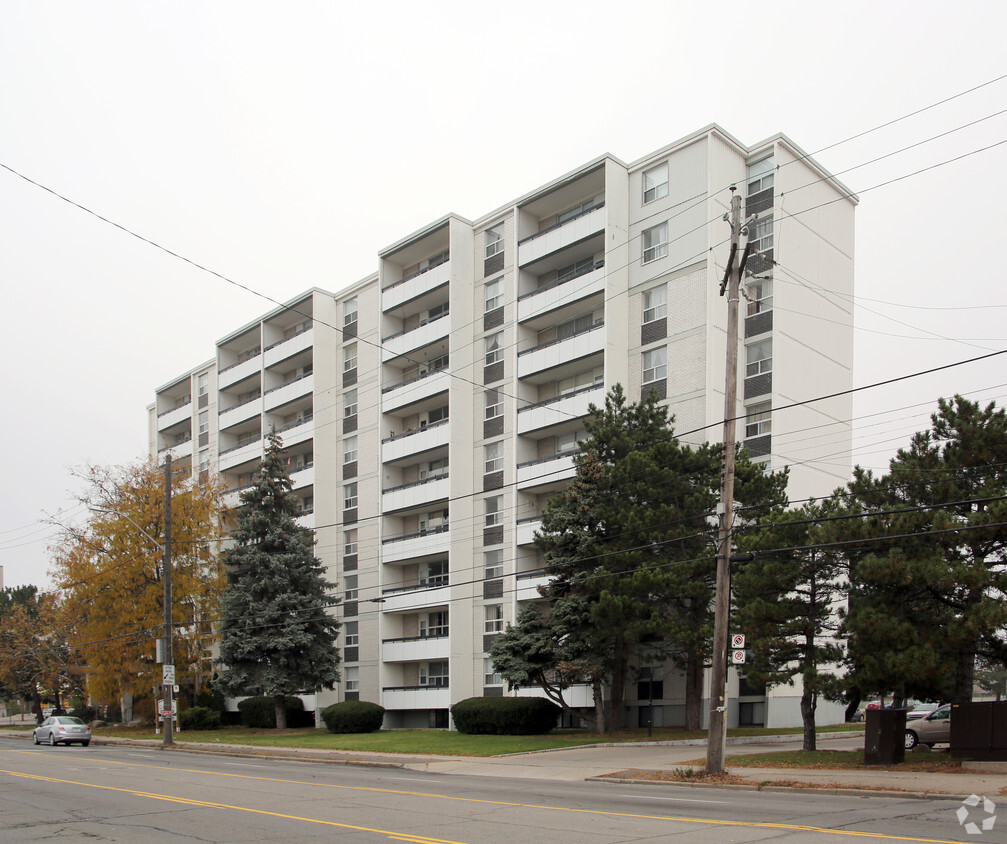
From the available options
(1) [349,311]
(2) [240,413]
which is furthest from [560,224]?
(2) [240,413]

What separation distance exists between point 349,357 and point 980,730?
1630 inches

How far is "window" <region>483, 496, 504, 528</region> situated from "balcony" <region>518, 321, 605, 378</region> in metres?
6.03

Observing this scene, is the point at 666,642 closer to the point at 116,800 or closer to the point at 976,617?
the point at 976,617

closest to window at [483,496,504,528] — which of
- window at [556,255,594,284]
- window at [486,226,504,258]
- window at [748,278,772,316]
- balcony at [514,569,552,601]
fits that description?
balcony at [514,569,552,601]

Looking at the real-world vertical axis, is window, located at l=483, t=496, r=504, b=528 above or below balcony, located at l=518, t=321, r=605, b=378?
below

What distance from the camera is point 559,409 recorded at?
133ft

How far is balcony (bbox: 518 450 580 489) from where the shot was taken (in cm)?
3909

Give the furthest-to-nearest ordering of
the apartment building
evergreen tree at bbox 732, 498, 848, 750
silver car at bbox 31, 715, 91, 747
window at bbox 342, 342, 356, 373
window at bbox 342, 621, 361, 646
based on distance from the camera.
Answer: window at bbox 342, 342, 356, 373
window at bbox 342, 621, 361, 646
silver car at bbox 31, 715, 91, 747
the apartment building
evergreen tree at bbox 732, 498, 848, 750

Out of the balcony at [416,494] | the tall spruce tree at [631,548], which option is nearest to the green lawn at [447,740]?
the tall spruce tree at [631,548]

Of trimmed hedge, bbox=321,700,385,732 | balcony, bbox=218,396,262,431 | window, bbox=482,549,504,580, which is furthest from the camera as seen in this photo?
balcony, bbox=218,396,262,431

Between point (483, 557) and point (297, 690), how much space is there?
11.8 metres

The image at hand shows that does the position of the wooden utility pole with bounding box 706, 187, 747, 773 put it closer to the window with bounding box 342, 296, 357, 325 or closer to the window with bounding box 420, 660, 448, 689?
the window with bounding box 420, 660, 448, 689

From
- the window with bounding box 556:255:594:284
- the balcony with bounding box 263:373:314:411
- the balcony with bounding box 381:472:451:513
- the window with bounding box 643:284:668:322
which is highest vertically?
the window with bounding box 556:255:594:284

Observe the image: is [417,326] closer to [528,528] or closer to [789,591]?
[528,528]
